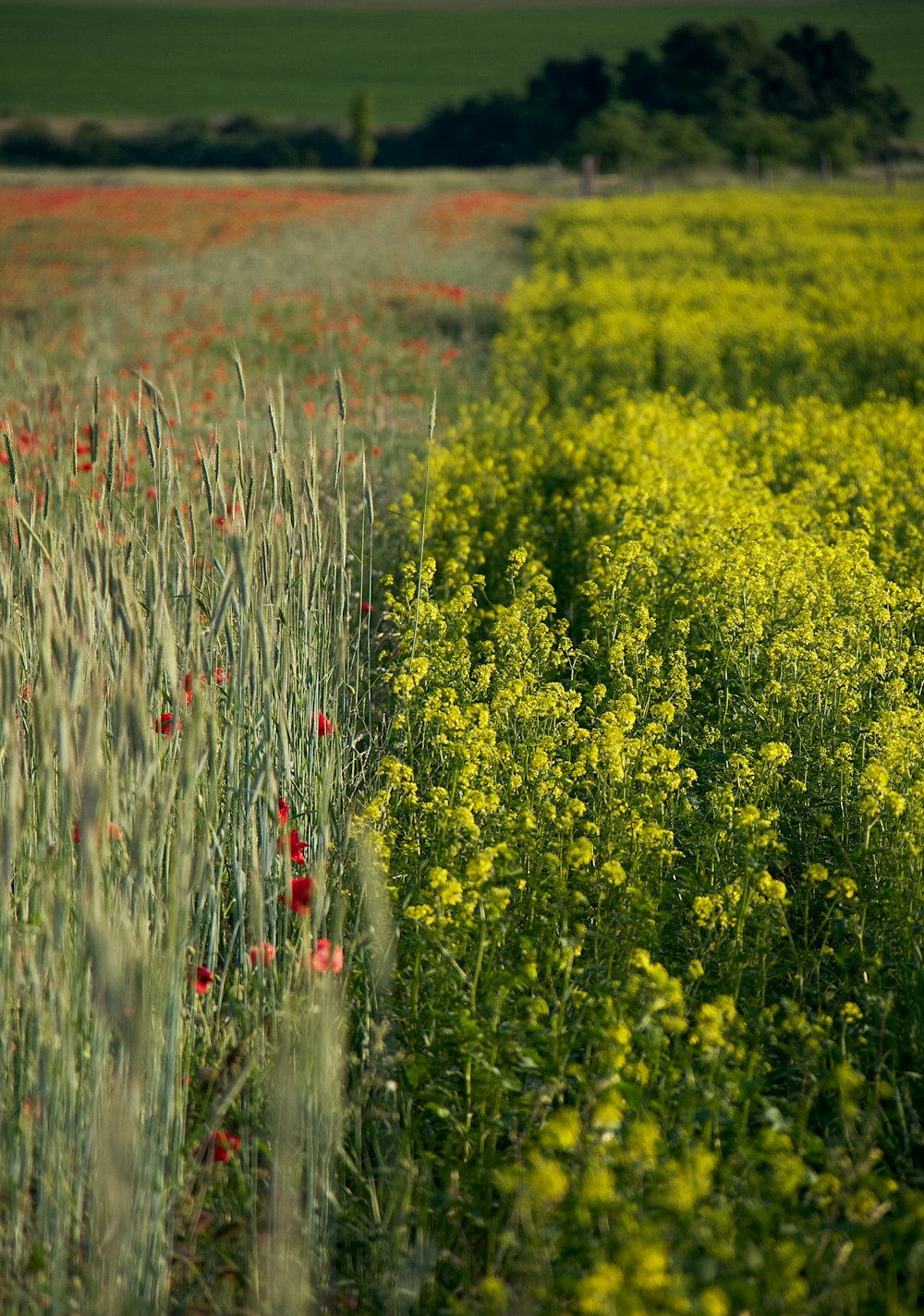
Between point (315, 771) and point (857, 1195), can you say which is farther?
point (315, 771)

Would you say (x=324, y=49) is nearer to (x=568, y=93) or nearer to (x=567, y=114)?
(x=568, y=93)

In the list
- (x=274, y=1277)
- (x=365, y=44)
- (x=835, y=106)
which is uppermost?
(x=365, y=44)

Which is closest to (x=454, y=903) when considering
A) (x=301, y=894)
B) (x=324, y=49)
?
(x=301, y=894)

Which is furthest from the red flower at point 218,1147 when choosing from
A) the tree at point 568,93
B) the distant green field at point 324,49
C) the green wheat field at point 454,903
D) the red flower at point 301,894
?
the distant green field at point 324,49

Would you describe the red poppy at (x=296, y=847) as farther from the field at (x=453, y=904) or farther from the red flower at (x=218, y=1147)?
the red flower at (x=218, y=1147)

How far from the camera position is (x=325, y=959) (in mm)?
2068

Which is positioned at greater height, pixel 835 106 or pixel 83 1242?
pixel 835 106

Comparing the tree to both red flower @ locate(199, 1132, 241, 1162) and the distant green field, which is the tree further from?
red flower @ locate(199, 1132, 241, 1162)

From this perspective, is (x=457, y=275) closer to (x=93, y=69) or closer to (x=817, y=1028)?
(x=817, y=1028)

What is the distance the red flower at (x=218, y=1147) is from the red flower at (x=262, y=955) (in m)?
0.29

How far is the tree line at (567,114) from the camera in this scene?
49.9 m

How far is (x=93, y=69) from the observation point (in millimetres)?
73625

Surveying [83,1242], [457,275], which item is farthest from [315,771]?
[457,275]

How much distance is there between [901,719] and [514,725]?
0.99m
